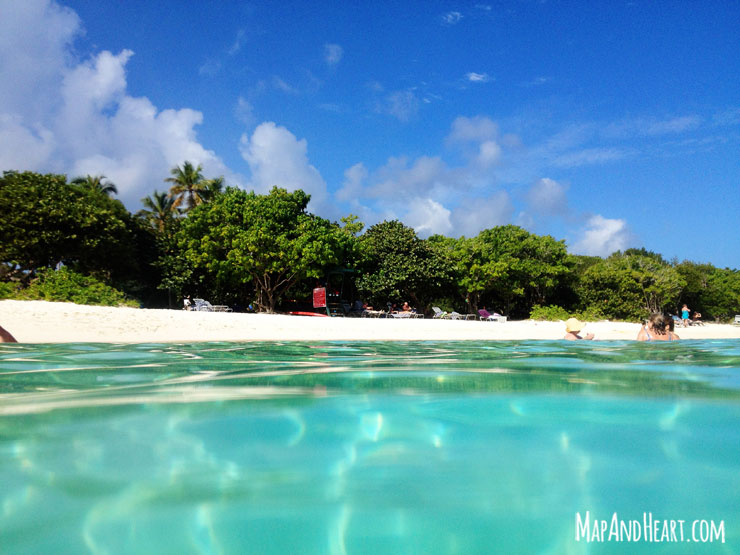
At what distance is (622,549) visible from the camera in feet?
5.94

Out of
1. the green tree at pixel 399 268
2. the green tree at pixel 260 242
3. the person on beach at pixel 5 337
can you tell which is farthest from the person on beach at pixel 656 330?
the green tree at pixel 399 268

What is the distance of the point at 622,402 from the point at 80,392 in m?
4.08

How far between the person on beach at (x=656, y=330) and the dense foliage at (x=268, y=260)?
16642 mm

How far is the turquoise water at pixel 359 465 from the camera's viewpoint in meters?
1.83

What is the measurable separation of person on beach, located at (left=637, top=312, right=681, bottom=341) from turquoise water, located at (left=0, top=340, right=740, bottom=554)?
7.35m

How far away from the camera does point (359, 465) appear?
239 cm

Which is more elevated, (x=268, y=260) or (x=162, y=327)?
(x=268, y=260)

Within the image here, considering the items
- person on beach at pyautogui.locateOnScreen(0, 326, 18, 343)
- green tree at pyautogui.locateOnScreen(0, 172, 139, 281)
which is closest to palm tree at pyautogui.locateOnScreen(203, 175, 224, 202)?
green tree at pyautogui.locateOnScreen(0, 172, 139, 281)

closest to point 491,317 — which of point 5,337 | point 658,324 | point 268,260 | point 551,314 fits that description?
point 551,314

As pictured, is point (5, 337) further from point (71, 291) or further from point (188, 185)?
point (188, 185)

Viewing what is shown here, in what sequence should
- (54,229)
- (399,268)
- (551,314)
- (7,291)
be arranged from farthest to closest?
(399,268) → (551,314) → (54,229) → (7,291)

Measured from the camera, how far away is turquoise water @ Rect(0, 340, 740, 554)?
183cm

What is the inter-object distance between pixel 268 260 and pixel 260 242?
1.14 m

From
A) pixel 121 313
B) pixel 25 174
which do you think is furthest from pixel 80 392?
pixel 25 174
